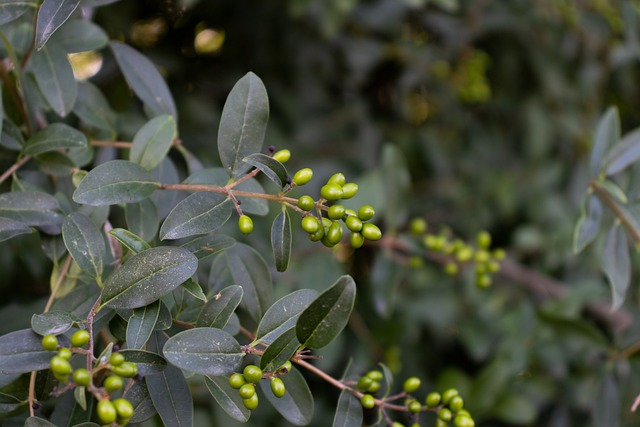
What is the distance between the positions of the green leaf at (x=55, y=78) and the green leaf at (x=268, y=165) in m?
0.33

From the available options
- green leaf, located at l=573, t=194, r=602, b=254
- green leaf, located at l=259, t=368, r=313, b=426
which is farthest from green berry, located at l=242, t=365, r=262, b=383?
green leaf, located at l=573, t=194, r=602, b=254

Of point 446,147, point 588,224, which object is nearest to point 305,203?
point 588,224

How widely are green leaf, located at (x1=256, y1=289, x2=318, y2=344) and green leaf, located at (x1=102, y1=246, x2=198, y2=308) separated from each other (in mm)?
108

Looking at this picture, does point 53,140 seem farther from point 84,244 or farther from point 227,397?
point 227,397

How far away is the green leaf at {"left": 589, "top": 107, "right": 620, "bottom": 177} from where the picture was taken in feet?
3.88

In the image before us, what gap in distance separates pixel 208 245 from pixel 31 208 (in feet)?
0.74

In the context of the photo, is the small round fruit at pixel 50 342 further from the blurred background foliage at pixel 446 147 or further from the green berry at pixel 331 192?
the blurred background foliage at pixel 446 147

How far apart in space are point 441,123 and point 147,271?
1651 millimetres

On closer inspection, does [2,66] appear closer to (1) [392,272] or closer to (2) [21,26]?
(2) [21,26]

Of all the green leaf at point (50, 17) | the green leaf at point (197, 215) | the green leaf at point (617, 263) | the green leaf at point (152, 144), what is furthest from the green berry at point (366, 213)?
the green leaf at point (617, 263)

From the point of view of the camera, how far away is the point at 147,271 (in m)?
0.69

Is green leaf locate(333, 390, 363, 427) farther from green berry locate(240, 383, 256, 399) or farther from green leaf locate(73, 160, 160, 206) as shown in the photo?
green leaf locate(73, 160, 160, 206)

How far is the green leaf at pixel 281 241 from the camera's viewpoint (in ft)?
2.43

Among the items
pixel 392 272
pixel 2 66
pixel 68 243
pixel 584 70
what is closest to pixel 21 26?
pixel 2 66
